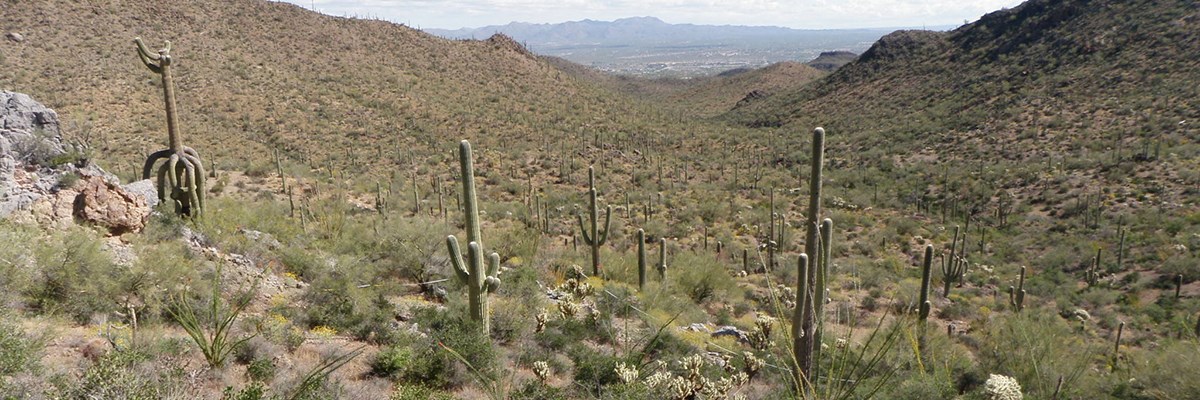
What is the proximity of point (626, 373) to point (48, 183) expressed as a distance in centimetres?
909

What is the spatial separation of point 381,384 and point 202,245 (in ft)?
17.5

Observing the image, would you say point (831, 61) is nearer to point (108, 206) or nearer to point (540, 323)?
point (540, 323)

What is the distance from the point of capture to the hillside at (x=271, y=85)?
25.0 m

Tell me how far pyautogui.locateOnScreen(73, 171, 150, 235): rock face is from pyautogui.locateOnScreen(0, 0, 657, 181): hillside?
13688 mm

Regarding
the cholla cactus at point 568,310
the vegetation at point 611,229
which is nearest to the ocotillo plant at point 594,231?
the vegetation at point 611,229

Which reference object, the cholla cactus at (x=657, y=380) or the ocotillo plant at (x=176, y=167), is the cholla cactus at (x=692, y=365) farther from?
the ocotillo plant at (x=176, y=167)

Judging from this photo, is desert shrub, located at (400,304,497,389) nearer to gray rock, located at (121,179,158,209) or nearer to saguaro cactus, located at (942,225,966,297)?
gray rock, located at (121,179,158,209)

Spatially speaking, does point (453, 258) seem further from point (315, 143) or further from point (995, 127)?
point (995, 127)

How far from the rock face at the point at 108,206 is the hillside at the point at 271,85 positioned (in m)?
13.7

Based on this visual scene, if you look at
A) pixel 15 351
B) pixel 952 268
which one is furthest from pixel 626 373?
pixel 952 268

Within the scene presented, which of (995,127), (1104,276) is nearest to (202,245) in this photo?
(1104,276)

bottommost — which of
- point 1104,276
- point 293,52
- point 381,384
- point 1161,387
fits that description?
point 1104,276

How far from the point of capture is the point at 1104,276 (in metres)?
17.2

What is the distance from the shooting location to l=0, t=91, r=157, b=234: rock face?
8.00 meters
